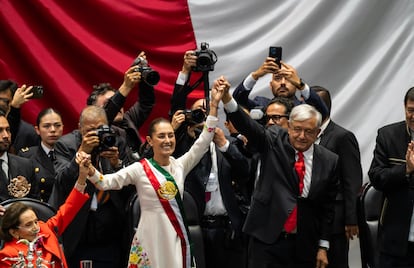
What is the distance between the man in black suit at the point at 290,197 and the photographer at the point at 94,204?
35.1 inches

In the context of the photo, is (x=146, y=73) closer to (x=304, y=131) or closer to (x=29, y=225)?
(x=304, y=131)

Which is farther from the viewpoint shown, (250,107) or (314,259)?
(250,107)

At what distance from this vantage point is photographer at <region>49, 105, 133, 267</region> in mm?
6090

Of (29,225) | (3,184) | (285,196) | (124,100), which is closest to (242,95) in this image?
(124,100)

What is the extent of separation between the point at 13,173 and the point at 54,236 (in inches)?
28.7

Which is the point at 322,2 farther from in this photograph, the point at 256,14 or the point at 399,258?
the point at 399,258

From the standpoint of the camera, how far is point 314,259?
5996 millimetres

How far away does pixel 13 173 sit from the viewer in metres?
6.12

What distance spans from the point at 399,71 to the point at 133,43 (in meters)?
2.19

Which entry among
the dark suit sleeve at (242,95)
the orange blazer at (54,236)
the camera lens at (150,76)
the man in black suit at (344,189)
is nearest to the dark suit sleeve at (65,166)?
the orange blazer at (54,236)

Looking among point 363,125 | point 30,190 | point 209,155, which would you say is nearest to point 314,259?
point 209,155

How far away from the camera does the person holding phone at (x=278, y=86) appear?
6.29m

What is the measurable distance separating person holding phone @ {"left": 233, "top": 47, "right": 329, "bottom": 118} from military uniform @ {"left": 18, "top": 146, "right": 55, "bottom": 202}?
1416 millimetres

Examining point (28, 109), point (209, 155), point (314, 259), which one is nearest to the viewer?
point (314, 259)
